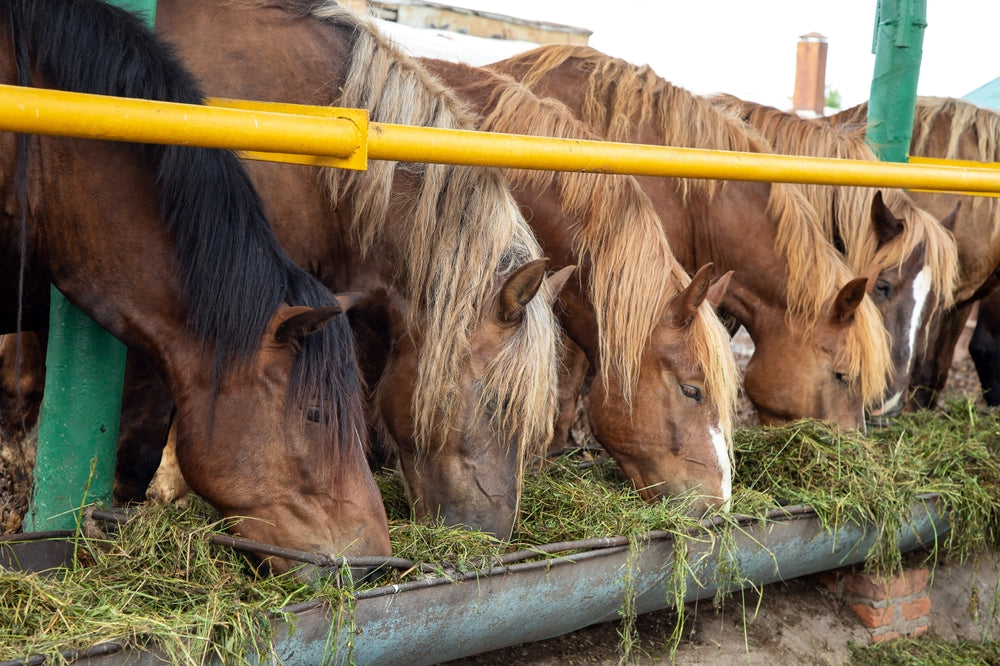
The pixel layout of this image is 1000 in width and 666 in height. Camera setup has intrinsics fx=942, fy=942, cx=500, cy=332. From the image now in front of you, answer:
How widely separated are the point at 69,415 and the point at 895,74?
3.83 meters

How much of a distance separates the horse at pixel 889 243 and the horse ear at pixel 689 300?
1.45 metres

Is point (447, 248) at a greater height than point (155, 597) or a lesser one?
greater

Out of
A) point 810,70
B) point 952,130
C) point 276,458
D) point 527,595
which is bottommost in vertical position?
point 527,595

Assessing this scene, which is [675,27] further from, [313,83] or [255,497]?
[255,497]

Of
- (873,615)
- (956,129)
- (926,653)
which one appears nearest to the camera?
(926,653)

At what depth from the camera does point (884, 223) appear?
4137mm

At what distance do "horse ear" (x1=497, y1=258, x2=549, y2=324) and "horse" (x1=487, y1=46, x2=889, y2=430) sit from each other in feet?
4.51

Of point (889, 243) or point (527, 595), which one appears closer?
point (527, 595)

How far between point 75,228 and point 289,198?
0.80 meters

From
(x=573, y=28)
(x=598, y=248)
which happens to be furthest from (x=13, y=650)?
(x=573, y=28)

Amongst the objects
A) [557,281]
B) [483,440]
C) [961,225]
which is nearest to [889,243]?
[961,225]

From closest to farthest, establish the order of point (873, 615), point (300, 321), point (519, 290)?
point (300, 321) < point (519, 290) < point (873, 615)

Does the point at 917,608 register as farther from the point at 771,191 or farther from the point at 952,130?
the point at 952,130

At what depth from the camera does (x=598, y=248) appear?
Answer: 10.1ft
